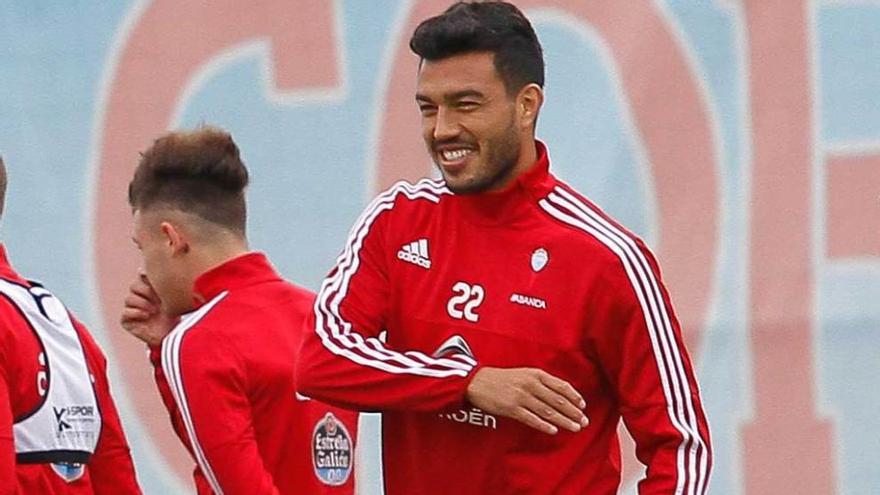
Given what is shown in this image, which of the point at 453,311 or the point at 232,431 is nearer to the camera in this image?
the point at 453,311

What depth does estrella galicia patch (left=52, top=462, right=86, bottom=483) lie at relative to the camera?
3.53m

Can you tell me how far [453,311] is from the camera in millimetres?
2912

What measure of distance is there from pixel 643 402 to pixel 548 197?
1.16ft

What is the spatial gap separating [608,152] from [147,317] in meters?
1.18

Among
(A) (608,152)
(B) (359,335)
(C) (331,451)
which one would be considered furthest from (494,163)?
(A) (608,152)

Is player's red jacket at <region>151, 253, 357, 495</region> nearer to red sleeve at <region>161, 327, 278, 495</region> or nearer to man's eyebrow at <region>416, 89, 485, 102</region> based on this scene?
red sleeve at <region>161, 327, 278, 495</region>

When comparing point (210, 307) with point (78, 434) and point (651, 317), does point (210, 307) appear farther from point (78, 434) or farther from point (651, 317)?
point (651, 317)

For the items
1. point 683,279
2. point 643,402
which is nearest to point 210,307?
point 643,402

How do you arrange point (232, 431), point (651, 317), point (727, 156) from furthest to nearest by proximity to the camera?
1. point (727, 156)
2. point (232, 431)
3. point (651, 317)

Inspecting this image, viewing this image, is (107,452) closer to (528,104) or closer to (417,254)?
(417,254)

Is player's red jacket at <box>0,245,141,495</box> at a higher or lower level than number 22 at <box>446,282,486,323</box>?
lower

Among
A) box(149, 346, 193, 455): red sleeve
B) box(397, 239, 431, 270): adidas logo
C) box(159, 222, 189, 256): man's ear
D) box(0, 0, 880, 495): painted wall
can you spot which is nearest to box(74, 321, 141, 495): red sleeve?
box(149, 346, 193, 455): red sleeve

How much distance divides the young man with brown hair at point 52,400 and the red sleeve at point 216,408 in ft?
0.72

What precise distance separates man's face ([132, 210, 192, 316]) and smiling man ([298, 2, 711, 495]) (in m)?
0.71
